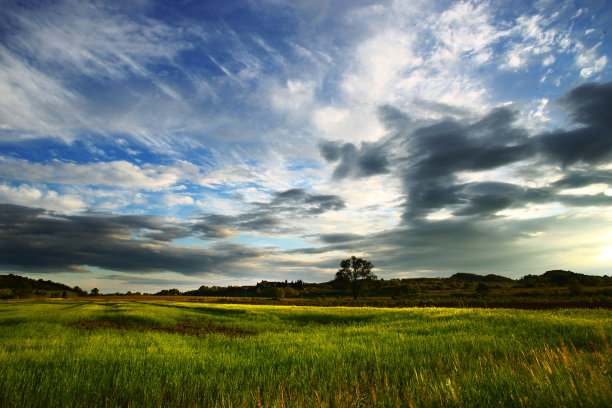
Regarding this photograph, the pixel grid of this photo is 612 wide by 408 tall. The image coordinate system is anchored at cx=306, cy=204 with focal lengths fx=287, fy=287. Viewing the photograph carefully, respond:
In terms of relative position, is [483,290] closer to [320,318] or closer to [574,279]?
[574,279]

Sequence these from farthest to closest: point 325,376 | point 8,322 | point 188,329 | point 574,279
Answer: point 574,279 < point 8,322 < point 188,329 < point 325,376

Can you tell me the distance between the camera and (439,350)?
24.7 ft

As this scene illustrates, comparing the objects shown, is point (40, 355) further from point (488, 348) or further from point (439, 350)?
point (488, 348)

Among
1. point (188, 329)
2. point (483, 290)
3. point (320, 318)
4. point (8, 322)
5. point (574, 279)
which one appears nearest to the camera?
point (188, 329)

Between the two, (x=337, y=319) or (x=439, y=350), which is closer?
(x=439, y=350)

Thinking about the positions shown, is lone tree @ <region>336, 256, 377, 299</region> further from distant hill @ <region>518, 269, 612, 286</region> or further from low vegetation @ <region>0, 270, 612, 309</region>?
distant hill @ <region>518, 269, 612, 286</region>

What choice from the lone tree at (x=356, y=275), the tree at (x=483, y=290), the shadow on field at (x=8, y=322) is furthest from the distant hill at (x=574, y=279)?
the shadow on field at (x=8, y=322)

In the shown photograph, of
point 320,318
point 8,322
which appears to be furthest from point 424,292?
point 8,322

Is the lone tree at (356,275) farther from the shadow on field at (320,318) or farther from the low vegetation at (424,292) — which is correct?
the shadow on field at (320,318)

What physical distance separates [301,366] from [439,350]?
376cm

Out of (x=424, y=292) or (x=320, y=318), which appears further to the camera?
(x=424, y=292)

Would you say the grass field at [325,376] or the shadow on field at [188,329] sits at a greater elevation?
the grass field at [325,376]

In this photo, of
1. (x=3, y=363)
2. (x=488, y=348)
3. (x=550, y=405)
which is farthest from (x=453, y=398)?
(x=3, y=363)

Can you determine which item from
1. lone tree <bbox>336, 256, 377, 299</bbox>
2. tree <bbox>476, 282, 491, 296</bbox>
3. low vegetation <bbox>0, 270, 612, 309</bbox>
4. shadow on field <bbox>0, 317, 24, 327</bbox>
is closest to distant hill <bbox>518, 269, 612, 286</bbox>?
low vegetation <bbox>0, 270, 612, 309</bbox>
